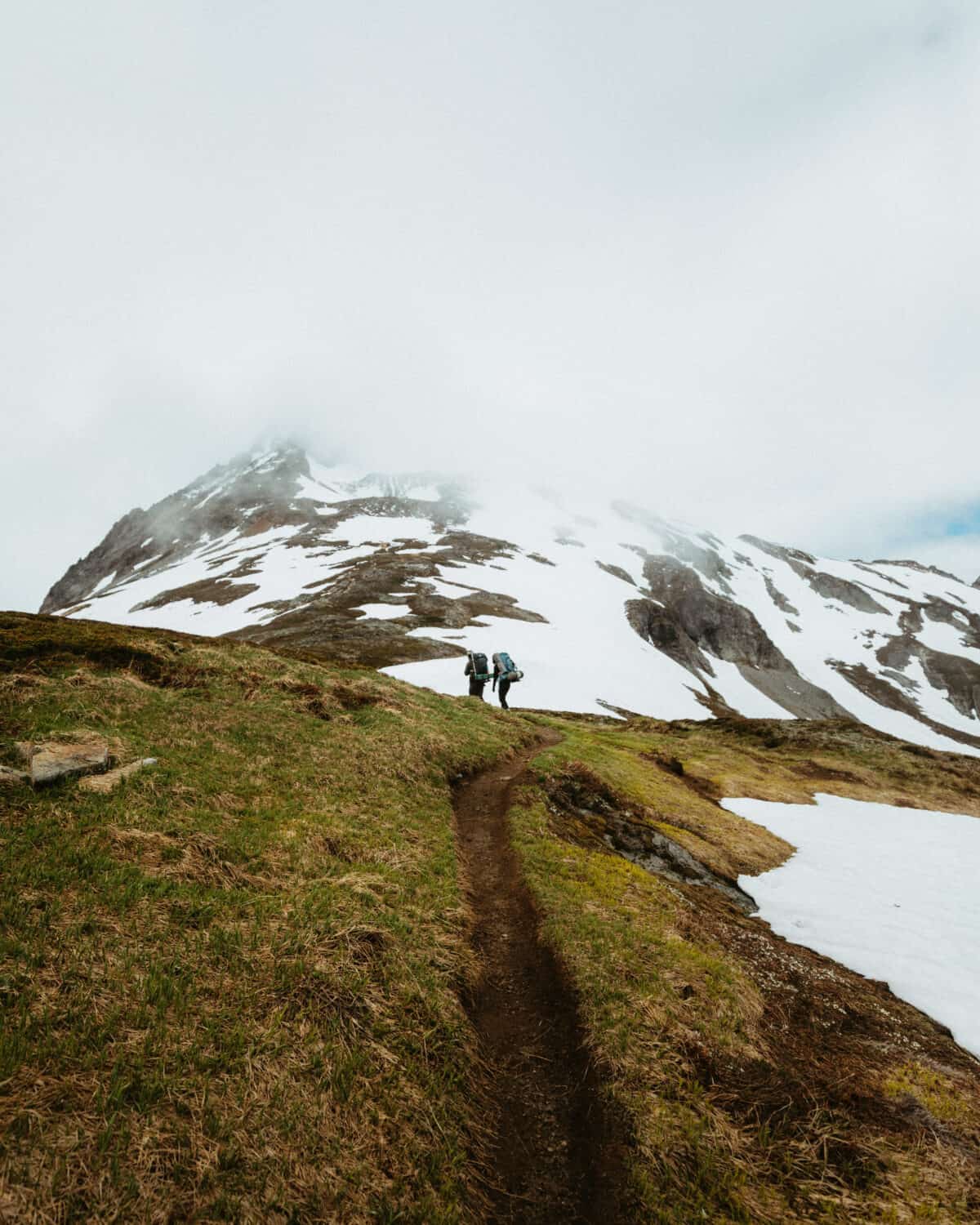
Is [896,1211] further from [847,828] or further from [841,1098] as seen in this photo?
[847,828]

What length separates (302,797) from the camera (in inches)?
514

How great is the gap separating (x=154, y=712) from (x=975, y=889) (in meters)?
24.6

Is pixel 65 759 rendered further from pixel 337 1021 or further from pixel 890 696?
Answer: pixel 890 696

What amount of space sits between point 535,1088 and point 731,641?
169185 mm

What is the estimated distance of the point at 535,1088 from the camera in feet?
23.4

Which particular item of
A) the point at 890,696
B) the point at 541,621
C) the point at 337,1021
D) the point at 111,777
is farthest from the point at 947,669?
the point at 111,777

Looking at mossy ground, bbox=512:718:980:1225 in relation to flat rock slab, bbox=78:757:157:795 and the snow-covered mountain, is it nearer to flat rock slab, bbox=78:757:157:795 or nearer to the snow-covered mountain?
flat rock slab, bbox=78:757:157:795

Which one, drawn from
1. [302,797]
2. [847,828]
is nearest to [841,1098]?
[302,797]

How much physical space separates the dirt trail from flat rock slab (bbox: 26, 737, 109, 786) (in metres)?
8.03

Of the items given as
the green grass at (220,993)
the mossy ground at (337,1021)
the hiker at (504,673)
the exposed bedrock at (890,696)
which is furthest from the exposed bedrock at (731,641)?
the green grass at (220,993)

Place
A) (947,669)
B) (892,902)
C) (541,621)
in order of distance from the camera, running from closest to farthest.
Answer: (892,902) < (541,621) < (947,669)

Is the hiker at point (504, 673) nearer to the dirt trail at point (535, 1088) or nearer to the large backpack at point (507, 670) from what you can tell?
the large backpack at point (507, 670)

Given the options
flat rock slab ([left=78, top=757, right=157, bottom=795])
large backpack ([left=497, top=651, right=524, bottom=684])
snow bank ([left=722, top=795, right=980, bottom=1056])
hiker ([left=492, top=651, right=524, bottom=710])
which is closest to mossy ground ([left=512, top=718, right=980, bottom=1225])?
snow bank ([left=722, top=795, right=980, bottom=1056])

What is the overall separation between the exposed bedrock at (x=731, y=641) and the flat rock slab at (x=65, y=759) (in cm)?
12406
